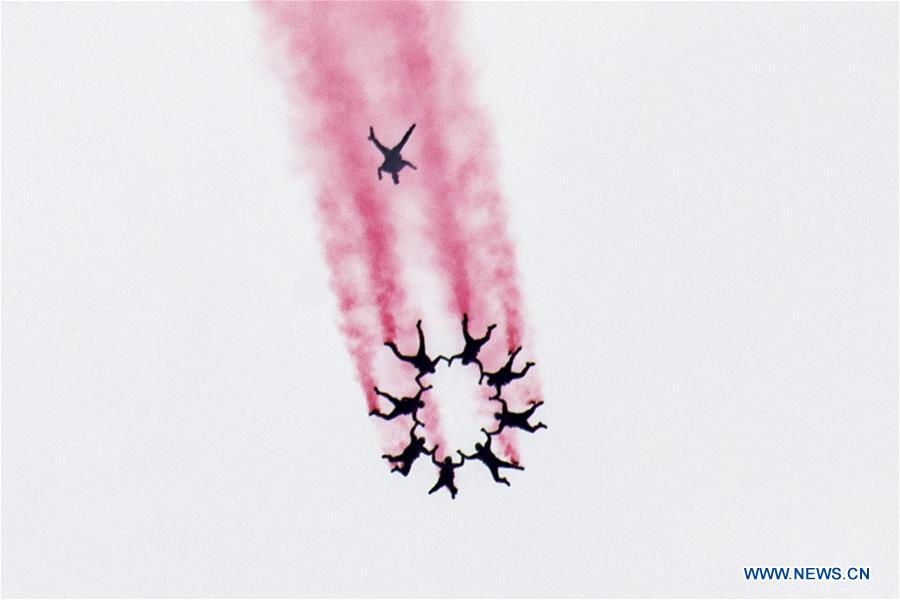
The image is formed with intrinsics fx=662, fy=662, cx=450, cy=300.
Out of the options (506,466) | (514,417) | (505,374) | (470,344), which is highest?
(470,344)

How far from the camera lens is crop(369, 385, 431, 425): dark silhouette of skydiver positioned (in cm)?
830

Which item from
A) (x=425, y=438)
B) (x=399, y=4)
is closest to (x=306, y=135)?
(x=399, y=4)

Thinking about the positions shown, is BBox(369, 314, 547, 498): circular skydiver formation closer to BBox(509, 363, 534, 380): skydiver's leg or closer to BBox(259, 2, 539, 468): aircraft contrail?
BBox(509, 363, 534, 380): skydiver's leg

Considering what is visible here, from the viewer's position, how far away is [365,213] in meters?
7.28

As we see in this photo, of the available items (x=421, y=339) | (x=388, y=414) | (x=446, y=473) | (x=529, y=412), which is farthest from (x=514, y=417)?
(x=421, y=339)

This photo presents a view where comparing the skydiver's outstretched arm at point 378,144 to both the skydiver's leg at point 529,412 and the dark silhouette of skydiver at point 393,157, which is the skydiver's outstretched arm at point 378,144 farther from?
the skydiver's leg at point 529,412

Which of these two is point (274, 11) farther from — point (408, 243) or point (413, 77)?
point (408, 243)

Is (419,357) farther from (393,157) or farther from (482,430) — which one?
(393,157)

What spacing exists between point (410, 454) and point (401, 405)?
908mm

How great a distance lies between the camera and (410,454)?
348 inches

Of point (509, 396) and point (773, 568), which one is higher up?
point (509, 396)

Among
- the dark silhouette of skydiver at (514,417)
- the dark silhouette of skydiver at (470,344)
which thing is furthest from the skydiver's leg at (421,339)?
the dark silhouette of skydiver at (514,417)

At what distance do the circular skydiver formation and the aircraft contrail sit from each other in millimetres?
179

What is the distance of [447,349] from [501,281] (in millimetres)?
1200
